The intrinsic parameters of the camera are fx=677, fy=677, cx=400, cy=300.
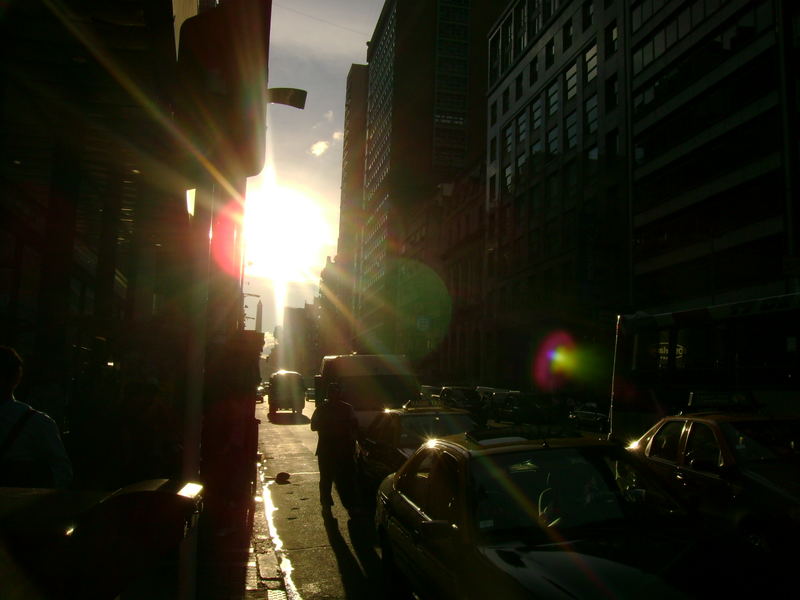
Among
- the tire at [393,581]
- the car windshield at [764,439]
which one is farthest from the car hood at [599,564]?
the car windshield at [764,439]

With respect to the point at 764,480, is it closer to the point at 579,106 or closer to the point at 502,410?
the point at 502,410

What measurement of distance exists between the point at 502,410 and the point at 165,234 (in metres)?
21.7

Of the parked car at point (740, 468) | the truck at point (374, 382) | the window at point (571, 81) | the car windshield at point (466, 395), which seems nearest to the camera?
the parked car at point (740, 468)

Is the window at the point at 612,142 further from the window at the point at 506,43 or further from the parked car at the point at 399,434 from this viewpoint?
the parked car at the point at 399,434

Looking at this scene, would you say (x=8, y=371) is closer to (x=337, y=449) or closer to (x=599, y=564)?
(x=599, y=564)

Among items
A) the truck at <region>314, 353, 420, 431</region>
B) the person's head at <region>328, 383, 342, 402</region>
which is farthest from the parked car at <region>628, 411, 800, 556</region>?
the truck at <region>314, 353, 420, 431</region>

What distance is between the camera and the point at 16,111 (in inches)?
315

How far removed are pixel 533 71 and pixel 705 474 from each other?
49486 mm

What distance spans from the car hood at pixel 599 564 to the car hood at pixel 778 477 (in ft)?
8.55

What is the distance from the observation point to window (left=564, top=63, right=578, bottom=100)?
1748 inches

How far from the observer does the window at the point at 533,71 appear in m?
50.8

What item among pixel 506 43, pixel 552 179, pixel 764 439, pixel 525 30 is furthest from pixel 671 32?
pixel 764 439

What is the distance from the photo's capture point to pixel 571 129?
147 feet

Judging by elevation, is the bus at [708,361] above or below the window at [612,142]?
below
